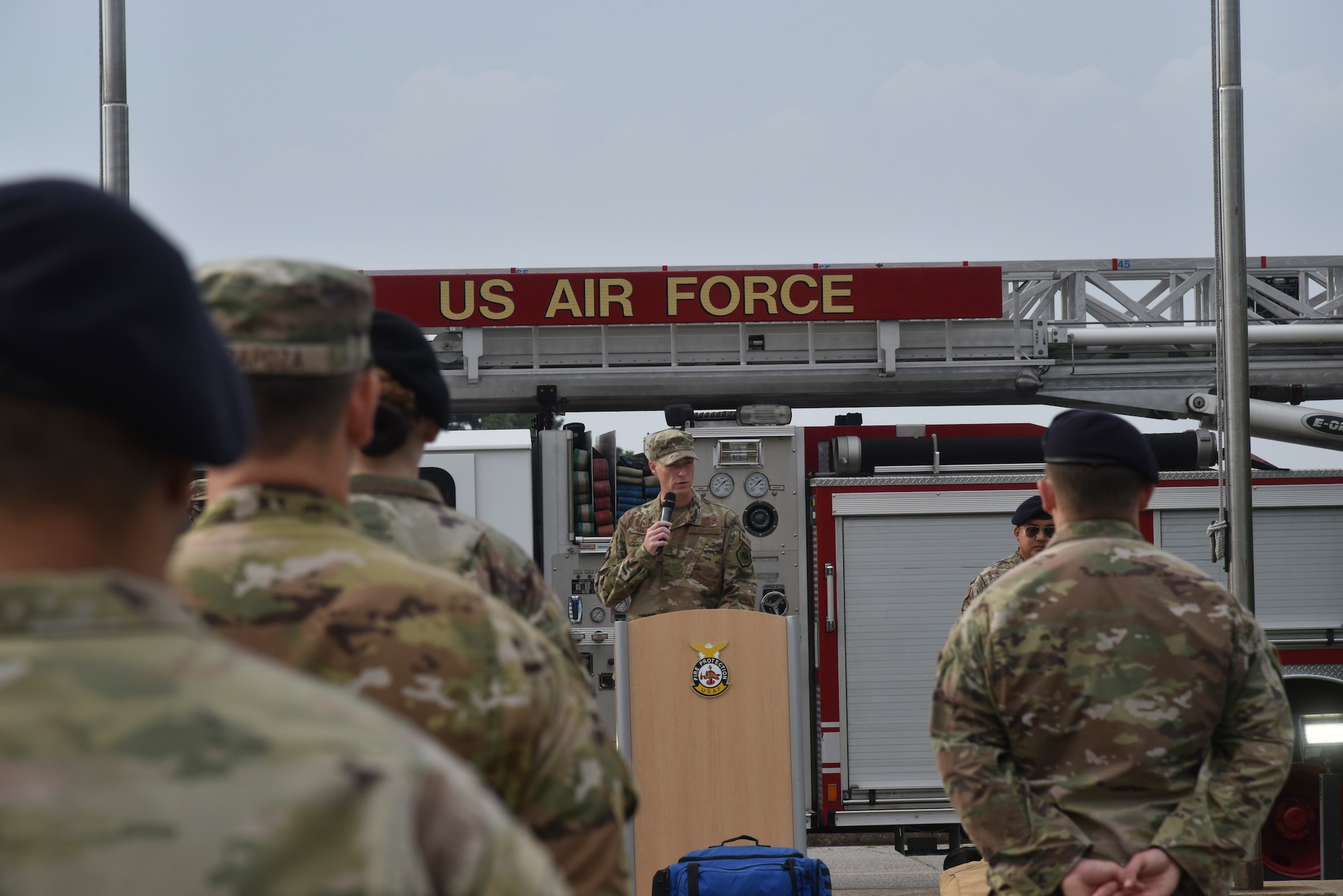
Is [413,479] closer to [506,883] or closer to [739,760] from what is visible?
[506,883]

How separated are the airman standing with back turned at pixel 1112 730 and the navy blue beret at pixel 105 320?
2186 mm

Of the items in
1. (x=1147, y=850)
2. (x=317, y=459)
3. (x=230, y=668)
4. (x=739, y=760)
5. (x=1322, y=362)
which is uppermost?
(x=1322, y=362)

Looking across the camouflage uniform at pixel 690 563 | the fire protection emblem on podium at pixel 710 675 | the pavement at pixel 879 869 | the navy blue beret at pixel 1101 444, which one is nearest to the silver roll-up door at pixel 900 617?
the pavement at pixel 879 869

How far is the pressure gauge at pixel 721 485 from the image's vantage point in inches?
321

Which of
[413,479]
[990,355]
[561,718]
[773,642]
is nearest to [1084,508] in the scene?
[413,479]

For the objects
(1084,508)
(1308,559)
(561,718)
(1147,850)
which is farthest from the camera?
(1308,559)

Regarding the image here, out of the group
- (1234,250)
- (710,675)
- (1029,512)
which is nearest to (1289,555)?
(1234,250)

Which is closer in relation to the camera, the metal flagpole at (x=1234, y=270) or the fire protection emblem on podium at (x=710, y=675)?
the fire protection emblem on podium at (x=710, y=675)

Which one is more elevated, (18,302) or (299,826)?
(18,302)

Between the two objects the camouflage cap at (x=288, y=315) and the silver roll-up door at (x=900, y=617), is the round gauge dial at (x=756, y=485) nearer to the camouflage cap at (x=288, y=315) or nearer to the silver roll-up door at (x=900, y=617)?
the silver roll-up door at (x=900, y=617)

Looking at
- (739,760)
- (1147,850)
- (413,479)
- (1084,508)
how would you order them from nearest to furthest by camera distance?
(413,479) < (1147,850) < (1084,508) < (739,760)

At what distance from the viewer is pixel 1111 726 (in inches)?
106

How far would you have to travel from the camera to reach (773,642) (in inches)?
227

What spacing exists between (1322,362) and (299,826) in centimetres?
1071
